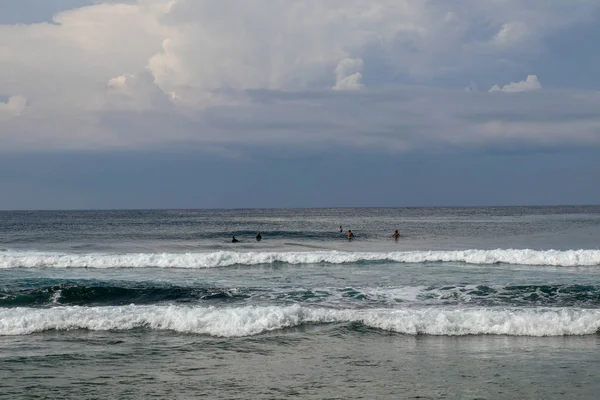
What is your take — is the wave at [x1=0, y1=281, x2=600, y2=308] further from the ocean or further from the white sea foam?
the white sea foam

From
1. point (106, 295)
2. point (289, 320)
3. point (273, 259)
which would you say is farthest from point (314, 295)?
point (273, 259)

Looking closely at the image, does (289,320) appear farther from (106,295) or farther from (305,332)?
(106,295)

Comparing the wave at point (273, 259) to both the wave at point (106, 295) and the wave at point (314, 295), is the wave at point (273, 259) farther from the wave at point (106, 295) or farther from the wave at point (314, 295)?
the wave at point (106, 295)

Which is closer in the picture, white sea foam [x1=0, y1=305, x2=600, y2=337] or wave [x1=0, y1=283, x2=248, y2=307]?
white sea foam [x1=0, y1=305, x2=600, y2=337]

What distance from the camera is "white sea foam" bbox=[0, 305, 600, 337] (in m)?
16.6

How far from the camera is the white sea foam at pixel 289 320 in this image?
1658 centimetres

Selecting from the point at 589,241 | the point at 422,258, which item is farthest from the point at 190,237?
the point at 589,241

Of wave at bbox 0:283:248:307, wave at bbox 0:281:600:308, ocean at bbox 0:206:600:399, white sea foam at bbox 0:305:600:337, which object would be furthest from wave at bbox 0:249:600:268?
white sea foam at bbox 0:305:600:337

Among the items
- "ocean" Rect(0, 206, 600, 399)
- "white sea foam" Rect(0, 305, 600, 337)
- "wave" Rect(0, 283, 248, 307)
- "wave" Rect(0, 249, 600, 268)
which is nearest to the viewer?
"ocean" Rect(0, 206, 600, 399)

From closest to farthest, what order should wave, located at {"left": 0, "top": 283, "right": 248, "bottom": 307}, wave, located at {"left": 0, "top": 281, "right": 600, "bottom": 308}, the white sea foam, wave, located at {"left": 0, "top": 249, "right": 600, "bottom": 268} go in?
1. the white sea foam
2. wave, located at {"left": 0, "top": 281, "right": 600, "bottom": 308}
3. wave, located at {"left": 0, "top": 283, "right": 248, "bottom": 307}
4. wave, located at {"left": 0, "top": 249, "right": 600, "bottom": 268}

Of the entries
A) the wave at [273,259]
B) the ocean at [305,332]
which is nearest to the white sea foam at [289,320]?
the ocean at [305,332]

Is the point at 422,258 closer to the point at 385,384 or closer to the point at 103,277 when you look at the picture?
the point at 103,277

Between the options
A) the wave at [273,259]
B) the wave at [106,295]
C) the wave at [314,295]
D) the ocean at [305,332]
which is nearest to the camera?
the ocean at [305,332]

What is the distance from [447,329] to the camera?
16.6m
